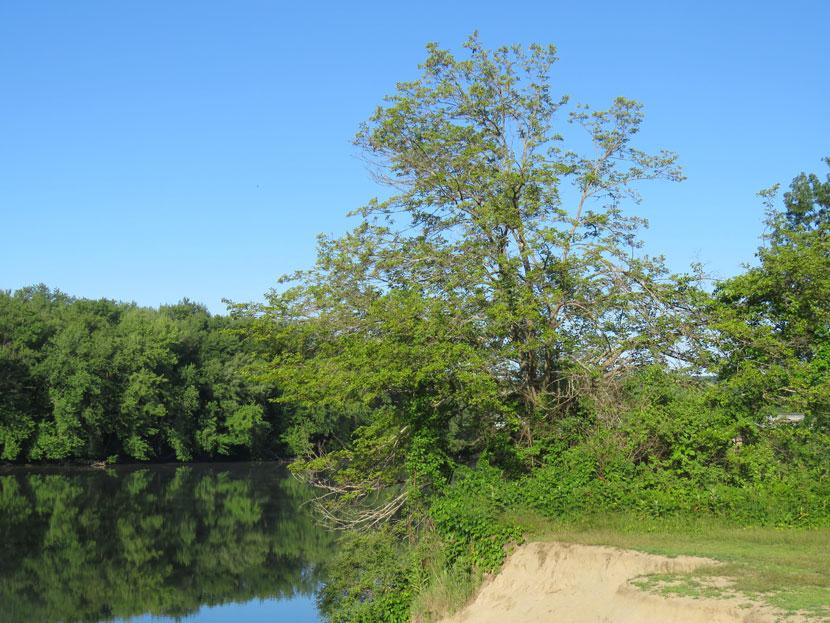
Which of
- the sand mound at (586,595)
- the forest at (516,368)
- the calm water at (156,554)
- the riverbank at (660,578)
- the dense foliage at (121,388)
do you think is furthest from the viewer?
the dense foliage at (121,388)

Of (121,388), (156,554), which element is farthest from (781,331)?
(121,388)

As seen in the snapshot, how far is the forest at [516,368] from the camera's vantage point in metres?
17.0

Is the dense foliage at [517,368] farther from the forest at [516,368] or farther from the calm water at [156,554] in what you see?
the calm water at [156,554]

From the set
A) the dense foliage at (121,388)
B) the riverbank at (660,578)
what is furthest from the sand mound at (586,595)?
the dense foliage at (121,388)

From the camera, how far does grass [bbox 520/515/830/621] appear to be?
36.1 ft

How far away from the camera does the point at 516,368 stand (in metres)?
20.0

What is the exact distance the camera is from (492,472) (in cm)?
1786

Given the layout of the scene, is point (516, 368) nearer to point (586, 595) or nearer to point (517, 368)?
point (517, 368)

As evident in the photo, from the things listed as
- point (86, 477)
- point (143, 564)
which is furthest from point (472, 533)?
point (86, 477)

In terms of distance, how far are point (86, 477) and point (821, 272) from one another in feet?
163

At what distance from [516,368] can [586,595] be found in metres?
7.10

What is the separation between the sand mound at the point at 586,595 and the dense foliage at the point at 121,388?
3910 cm

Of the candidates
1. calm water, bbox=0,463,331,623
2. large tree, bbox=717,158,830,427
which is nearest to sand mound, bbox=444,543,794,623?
large tree, bbox=717,158,830,427

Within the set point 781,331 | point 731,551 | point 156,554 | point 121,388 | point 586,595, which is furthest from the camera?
point 121,388
